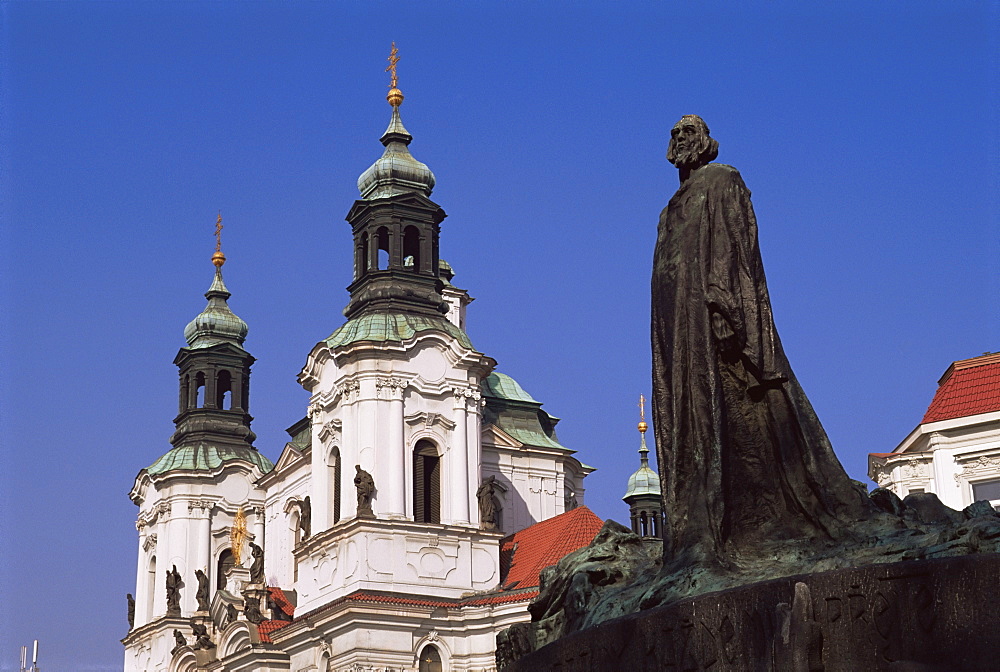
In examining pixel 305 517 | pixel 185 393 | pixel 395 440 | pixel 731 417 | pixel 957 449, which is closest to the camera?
pixel 731 417

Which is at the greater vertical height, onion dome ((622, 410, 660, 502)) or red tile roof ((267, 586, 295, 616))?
onion dome ((622, 410, 660, 502))

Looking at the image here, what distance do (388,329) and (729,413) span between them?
39.7m

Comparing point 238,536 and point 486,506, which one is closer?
point 486,506

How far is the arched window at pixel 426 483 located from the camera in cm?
4525

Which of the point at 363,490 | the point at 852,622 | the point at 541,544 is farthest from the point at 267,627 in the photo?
the point at 852,622

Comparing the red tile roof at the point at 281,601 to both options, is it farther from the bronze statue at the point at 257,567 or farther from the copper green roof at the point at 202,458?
the copper green roof at the point at 202,458

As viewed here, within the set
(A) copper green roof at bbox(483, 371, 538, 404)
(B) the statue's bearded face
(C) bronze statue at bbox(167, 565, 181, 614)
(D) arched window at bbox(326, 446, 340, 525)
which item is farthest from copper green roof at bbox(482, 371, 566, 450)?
(B) the statue's bearded face

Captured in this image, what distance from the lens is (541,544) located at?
46.6 metres

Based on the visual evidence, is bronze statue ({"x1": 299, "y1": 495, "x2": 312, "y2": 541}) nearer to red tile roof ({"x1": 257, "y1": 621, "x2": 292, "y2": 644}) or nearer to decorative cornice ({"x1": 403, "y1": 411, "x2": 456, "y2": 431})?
red tile roof ({"x1": 257, "y1": 621, "x2": 292, "y2": 644})

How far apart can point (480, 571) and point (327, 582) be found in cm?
445

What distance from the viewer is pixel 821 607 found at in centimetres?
585

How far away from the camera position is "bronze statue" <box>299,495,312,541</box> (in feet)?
160

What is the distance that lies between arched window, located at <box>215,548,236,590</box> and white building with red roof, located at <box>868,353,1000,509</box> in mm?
31165

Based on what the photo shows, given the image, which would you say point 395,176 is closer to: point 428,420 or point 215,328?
point 428,420
